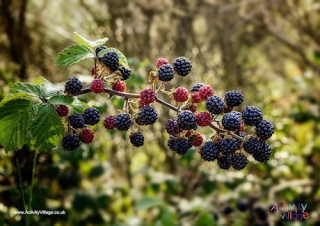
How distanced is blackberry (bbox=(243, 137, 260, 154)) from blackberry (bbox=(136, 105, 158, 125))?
0.92 ft

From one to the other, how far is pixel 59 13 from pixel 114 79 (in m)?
3.62

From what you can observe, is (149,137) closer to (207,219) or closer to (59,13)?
(207,219)

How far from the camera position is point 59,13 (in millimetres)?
4445

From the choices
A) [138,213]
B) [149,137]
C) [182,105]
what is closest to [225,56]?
[149,137]

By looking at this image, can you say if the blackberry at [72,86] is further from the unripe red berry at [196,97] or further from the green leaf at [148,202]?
the green leaf at [148,202]

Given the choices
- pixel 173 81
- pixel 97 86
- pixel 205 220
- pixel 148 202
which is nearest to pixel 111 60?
pixel 97 86

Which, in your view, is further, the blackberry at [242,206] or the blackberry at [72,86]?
the blackberry at [242,206]

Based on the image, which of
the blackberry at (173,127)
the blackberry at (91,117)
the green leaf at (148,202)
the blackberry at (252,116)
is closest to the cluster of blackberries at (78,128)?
the blackberry at (91,117)

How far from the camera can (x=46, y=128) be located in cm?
104

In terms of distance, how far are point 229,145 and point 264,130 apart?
0.38 ft

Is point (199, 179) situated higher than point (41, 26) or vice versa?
point (41, 26)

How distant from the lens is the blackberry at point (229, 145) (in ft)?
3.37

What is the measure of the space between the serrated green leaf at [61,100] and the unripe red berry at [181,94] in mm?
314

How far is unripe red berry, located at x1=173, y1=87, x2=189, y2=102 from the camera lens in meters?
1.11
